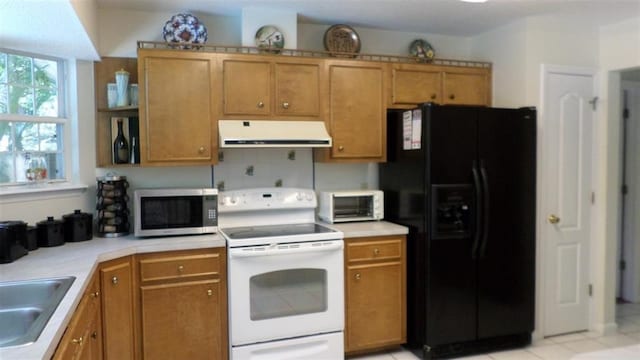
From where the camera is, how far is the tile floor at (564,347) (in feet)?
10.5

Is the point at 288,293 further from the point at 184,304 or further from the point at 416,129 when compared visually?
the point at 416,129

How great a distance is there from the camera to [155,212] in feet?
9.41

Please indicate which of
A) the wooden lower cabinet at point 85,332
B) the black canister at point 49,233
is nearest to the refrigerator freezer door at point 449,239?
the wooden lower cabinet at point 85,332

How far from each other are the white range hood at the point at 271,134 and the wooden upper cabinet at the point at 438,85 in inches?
26.8

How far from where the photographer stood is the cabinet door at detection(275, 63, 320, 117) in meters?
3.17

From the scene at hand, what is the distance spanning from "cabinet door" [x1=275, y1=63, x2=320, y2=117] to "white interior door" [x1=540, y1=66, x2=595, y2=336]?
175cm

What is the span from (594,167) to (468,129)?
132cm

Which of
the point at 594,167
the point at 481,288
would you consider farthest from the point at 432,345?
the point at 594,167

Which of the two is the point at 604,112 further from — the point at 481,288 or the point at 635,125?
the point at 481,288

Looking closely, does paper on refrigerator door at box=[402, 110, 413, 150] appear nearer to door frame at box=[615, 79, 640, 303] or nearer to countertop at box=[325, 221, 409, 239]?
countertop at box=[325, 221, 409, 239]

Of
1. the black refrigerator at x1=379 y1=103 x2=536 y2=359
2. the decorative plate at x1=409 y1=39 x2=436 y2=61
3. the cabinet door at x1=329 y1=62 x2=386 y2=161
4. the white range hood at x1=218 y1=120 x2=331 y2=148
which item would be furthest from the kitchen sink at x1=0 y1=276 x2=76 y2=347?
the decorative plate at x1=409 y1=39 x2=436 y2=61

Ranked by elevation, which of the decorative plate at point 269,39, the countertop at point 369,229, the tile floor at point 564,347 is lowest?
the tile floor at point 564,347

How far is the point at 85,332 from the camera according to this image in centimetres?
194

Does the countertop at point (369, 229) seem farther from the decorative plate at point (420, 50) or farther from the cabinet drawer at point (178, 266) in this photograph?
the decorative plate at point (420, 50)
